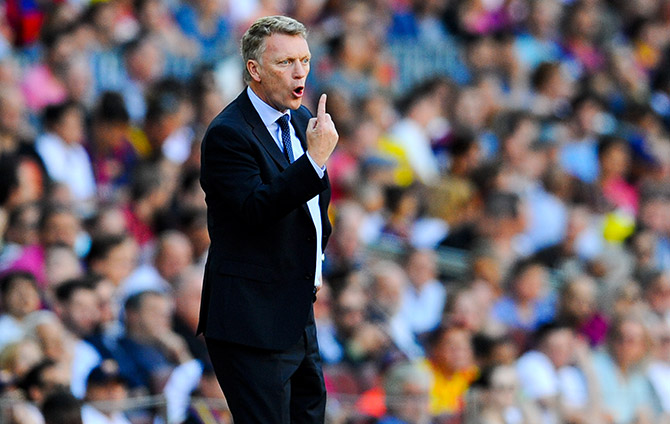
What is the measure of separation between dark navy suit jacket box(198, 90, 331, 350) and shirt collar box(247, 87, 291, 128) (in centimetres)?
6

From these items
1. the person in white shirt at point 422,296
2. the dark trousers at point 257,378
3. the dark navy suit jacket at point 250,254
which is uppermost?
the dark navy suit jacket at point 250,254

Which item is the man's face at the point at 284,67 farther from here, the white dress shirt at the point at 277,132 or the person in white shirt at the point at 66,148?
the person in white shirt at the point at 66,148

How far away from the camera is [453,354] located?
895cm

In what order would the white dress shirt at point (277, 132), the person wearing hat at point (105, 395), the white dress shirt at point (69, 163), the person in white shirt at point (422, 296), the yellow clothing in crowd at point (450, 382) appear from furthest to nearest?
1. the person in white shirt at point (422, 296)
2. the white dress shirt at point (69, 163)
3. the yellow clothing in crowd at point (450, 382)
4. the person wearing hat at point (105, 395)
5. the white dress shirt at point (277, 132)

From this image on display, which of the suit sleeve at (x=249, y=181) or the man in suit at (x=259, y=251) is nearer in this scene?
the suit sleeve at (x=249, y=181)

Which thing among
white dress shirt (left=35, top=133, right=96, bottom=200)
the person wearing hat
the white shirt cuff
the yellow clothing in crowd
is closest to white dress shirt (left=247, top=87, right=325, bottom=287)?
the white shirt cuff

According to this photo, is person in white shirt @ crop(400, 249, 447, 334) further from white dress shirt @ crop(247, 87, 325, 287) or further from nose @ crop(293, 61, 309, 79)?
nose @ crop(293, 61, 309, 79)

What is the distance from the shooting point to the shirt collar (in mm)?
4758

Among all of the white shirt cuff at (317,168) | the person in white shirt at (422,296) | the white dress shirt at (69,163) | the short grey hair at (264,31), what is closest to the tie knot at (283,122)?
the short grey hair at (264,31)

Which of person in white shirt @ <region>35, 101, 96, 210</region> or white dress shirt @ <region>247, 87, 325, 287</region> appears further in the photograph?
person in white shirt @ <region>35, 101, 96, 210</region>

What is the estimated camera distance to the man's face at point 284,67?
4629 millimetres

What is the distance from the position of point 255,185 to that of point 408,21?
978 centimetres

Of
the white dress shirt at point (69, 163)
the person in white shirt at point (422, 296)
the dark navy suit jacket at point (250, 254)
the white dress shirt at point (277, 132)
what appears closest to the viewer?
the dark navy suit jacket at point (250, 254)

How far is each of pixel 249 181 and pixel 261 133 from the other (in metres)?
0.23
